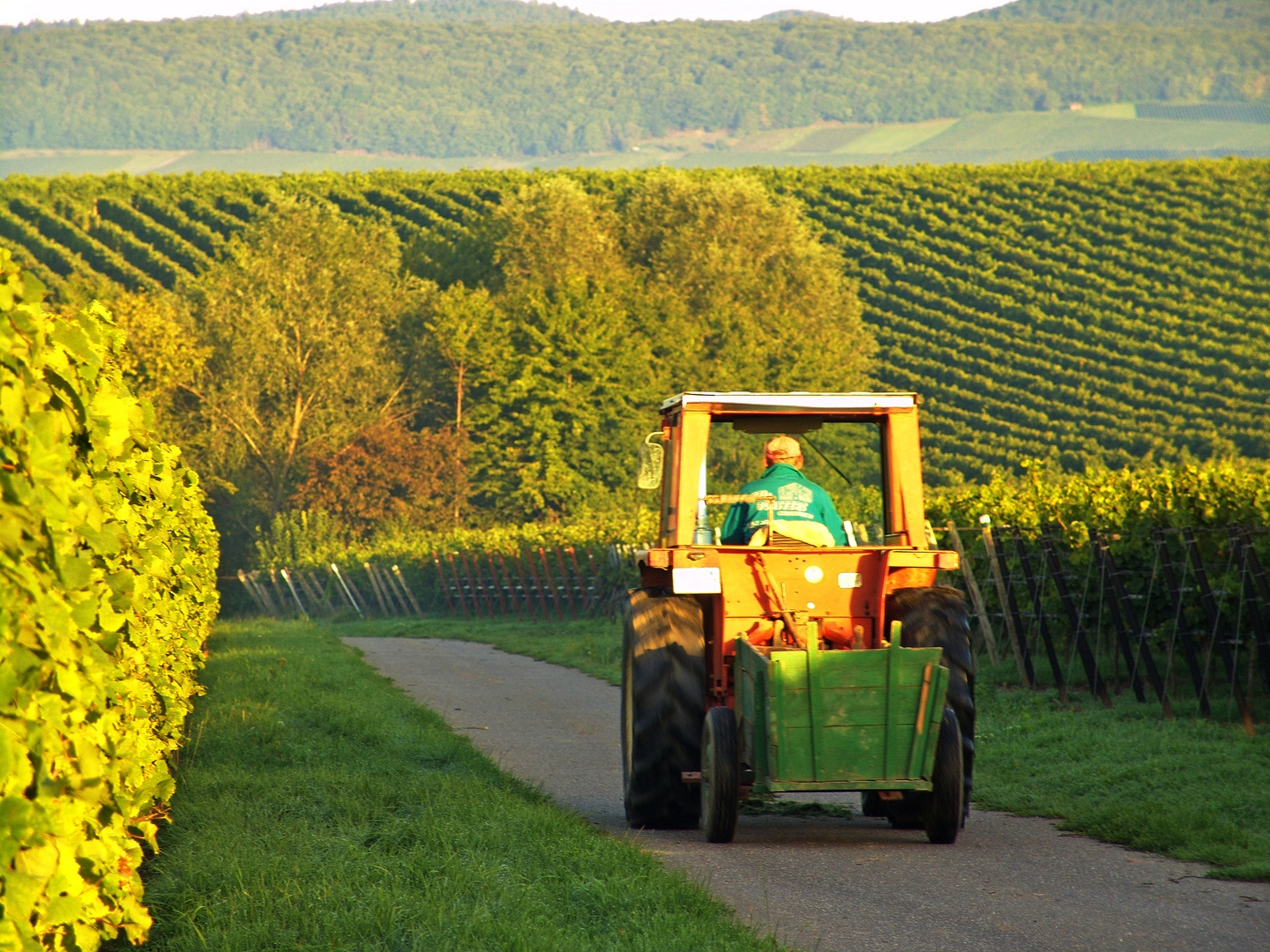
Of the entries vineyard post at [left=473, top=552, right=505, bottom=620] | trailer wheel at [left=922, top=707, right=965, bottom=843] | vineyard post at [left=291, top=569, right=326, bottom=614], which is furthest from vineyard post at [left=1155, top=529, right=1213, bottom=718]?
vineyard post at [left=291, top=569, right=326, bottom=614]

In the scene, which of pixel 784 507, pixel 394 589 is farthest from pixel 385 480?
pixel 784 507

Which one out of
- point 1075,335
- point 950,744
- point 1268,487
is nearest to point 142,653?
point 950,744

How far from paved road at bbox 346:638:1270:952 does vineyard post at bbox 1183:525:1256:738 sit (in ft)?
11.1

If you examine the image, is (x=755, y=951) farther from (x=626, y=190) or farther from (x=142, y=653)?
(x=626, y=190)

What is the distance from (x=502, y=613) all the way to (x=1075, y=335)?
137 ft

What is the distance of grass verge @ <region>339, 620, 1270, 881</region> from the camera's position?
25.2ft

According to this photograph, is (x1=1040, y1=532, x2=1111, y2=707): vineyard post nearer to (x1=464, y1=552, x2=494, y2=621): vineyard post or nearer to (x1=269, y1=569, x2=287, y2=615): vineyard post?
(x1=464, y1=552, x2=494, y2=621): vineyard post

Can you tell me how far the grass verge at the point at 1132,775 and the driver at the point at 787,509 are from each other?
7.01 ft

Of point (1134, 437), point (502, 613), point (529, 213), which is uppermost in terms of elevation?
point (529, 213)

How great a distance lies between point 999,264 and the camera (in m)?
79.8

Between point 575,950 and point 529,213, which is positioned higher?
point 529,213

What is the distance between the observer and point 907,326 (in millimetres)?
76375

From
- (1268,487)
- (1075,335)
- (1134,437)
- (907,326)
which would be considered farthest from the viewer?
(907,326)

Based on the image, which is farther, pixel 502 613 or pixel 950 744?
pixel 502 613
